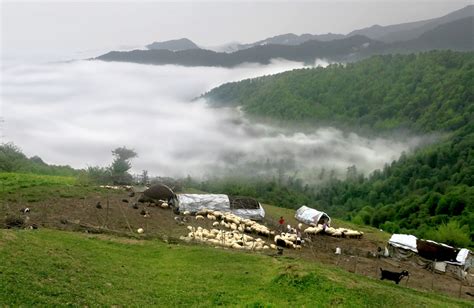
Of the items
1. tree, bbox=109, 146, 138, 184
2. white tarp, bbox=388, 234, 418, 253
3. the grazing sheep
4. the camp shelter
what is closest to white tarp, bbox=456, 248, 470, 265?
white tarp, bbox=388, 234, 418, 253

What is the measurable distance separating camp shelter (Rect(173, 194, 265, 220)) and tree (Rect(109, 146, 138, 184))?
1849 cm

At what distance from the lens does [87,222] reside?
1439 inches

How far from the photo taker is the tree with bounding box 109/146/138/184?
219 feet

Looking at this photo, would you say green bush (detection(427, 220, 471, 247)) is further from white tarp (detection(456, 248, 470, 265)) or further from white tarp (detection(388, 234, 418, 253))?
white tarp (detection(456, 248, 470, 265))

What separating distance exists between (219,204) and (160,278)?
2597cm

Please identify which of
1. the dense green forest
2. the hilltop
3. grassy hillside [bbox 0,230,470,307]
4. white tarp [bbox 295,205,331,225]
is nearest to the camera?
grassy hillside [bbox 0,230,470,307]

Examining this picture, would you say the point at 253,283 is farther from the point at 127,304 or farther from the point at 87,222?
the point at 87,222

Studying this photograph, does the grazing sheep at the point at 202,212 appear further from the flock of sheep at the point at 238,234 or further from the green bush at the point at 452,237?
Answer: the green bush at the point at 452,237

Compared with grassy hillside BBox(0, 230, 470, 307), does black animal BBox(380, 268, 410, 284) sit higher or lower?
lower

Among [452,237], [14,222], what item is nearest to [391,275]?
[14,222]

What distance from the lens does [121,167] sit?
71.8 metres

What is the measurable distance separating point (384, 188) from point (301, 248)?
10782 cm

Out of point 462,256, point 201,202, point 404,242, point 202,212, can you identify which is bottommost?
point 462,256

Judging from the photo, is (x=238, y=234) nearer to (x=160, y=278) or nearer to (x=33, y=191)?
(x=160, y=278)
